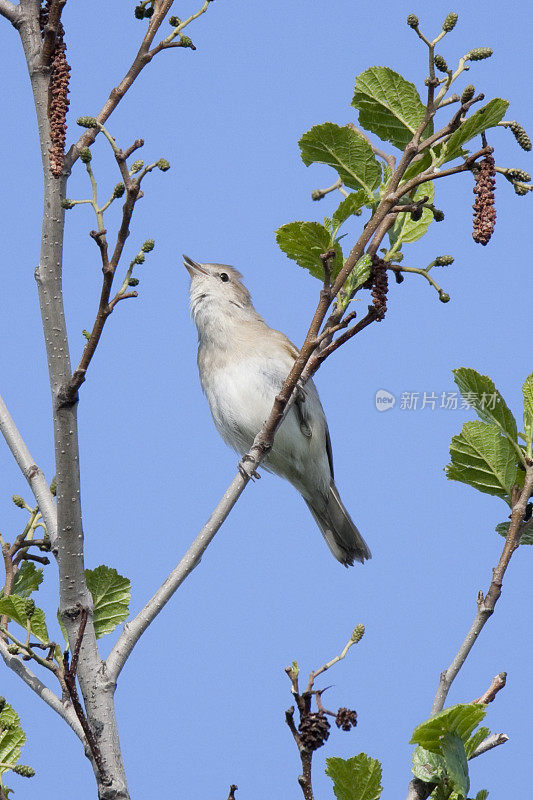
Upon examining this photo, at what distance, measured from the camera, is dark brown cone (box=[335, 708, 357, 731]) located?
9.01 feet

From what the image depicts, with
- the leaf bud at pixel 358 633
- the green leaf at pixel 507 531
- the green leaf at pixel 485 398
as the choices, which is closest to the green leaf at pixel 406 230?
the green leaf at pixel 485 398

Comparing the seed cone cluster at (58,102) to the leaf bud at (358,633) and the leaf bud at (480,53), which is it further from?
the leaf bud at (358,633)

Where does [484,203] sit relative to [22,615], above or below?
above

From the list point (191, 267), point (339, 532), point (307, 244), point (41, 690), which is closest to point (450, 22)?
point (307, 244)

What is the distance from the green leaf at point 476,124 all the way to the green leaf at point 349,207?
1.00 feet

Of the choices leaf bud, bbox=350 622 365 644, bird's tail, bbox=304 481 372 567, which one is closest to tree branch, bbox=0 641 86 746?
leaf bud, bbox=350 622 365 644

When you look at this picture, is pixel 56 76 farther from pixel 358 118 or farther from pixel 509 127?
pixel 509 127

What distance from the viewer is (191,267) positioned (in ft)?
23.6

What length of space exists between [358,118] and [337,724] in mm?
2121

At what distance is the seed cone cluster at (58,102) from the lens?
2973 mm

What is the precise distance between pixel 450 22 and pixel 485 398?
117 cm

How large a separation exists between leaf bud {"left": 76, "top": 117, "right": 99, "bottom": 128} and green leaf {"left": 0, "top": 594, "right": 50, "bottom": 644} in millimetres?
1691

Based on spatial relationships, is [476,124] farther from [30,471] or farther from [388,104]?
[30,471]

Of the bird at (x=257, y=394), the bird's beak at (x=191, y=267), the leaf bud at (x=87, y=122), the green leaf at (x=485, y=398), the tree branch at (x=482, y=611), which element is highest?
the bird's beak at (x=191, y=267)
